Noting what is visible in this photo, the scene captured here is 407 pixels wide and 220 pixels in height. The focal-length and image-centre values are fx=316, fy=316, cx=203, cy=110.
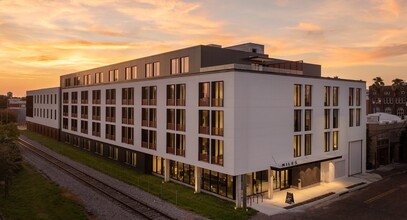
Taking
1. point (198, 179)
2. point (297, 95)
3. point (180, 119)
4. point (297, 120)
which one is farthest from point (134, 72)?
point (297, 120)

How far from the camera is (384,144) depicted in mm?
50344

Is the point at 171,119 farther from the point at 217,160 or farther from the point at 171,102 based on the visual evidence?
the point at 217,160

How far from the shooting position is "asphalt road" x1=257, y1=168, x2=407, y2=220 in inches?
1098

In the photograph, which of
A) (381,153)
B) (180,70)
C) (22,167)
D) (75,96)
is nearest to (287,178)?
(180,70)

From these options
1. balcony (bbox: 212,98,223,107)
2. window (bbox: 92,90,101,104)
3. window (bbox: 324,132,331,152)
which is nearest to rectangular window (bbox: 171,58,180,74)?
balcony (bbox: 212,98,223,107)

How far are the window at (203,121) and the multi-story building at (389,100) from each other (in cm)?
7920

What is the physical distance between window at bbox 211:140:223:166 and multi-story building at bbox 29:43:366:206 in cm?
10

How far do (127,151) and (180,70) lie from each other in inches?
630

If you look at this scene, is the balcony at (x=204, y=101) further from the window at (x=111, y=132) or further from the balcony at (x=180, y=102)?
the window at (x=111, y=132)

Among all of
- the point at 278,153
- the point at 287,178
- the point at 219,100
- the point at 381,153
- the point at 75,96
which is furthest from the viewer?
the point at 75,96

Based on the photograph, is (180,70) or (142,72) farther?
(142,72)

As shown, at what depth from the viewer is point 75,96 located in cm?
6781

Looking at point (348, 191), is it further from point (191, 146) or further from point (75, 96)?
point (75, 96)

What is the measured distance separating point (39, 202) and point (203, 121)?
18.1m
